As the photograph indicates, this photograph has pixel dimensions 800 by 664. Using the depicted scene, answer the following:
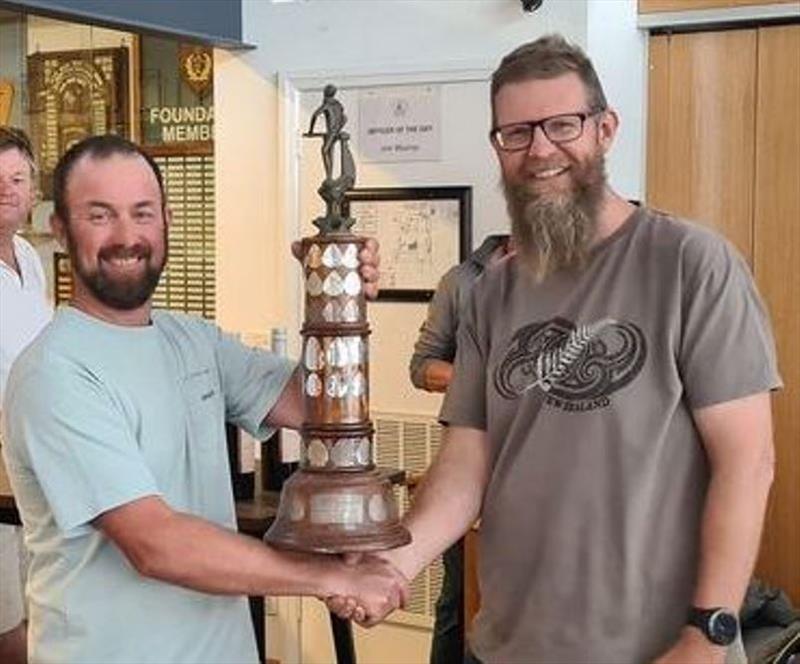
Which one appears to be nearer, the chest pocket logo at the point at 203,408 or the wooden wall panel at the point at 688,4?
the chest pocket logo at the point at 203,408

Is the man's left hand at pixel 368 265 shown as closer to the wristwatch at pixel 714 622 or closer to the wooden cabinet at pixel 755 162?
the wristwatch at pixel 714 622

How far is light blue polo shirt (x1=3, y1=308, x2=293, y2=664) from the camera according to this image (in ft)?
5.79

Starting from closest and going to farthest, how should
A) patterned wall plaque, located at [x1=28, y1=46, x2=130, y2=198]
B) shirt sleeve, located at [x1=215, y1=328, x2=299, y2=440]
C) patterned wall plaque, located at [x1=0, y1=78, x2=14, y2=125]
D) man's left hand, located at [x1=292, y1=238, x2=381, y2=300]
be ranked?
1. man's left hand, located at [x1=292, y1=238, x2=381, y2=300]
2. shirt sleeve, located at [x1=215, y1=328, x2=299, y2=440]
3. patterned wall plaque, located at [x1=28, y1=46, x2=130, y2=198]
4. patterned wall plaque, located at [x1=0, y1=78, x2=14, y2=125]

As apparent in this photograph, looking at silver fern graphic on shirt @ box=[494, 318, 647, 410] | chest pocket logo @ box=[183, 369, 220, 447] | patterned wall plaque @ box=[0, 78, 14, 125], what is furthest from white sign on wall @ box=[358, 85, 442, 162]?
silver fern graphic on shirt @ box=[494, 318, 647, 410]

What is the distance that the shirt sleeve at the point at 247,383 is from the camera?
2.12 metres

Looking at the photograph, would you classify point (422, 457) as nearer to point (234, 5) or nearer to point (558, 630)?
point (234, 5)

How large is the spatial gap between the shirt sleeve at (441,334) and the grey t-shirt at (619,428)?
1.91 meters

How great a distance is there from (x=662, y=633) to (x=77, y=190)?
3.21ft

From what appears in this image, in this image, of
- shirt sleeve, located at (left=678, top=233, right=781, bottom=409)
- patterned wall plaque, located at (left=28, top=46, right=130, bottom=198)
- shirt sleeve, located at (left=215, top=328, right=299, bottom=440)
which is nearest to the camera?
shirt sleeve, located at (left=678, top=233, right=781, bottom=409)

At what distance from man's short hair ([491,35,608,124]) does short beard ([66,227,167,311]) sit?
0.53m

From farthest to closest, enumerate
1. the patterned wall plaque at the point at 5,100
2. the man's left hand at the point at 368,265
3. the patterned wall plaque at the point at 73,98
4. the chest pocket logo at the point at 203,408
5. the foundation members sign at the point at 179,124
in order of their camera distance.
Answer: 1. the patterned wall plaque at the point at 5,100
2. the patterned wall plaque at the point at 73,98
3. the foundation members sign at the point at 179,124
4. the chest pocket logo at the point at 203,408
5. the man's left hand at the point at 368,265

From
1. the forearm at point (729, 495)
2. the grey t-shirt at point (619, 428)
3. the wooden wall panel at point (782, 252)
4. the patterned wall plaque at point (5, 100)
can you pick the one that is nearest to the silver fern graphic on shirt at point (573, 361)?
the grey t-shirt at point (619, 428)

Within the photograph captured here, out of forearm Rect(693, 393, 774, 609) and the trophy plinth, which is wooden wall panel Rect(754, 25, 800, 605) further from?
the trophy plinth

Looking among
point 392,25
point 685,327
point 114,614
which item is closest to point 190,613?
point 114,614
